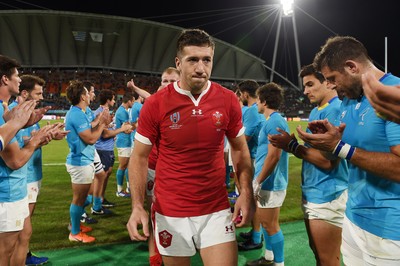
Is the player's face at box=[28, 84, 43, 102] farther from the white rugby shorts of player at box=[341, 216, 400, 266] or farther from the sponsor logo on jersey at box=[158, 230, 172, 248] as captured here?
the white rugby shorts of player at box=[341, 216, 400, 266]

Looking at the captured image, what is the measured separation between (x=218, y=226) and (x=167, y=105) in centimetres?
108

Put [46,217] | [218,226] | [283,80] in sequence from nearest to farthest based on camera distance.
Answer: [218,226]
[46,217]
[283,80]

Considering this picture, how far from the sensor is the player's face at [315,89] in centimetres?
347

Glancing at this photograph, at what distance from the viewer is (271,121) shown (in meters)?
4.03

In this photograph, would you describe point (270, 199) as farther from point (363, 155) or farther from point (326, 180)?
point (363, 155)

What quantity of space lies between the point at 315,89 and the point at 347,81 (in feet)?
4.08

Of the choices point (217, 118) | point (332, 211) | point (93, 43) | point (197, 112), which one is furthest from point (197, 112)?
point (93, 43)

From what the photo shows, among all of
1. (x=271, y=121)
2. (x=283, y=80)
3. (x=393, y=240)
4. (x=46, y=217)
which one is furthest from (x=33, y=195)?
(x=283, y=80)

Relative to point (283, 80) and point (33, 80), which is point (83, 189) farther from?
point (283, 80)

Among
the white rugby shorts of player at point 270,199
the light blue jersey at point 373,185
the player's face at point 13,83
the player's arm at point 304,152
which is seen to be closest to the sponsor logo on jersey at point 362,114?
the light blue jersey at point 373,185

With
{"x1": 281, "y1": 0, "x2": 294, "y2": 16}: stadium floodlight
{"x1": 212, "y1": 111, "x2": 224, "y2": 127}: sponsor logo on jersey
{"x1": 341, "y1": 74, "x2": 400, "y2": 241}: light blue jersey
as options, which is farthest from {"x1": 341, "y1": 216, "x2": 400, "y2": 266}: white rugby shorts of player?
{"x1": 281, "y1": 0, "x2": 294, "y2": 16}: stadium floodlight

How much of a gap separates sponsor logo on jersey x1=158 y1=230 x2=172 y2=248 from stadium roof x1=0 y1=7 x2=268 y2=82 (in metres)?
43.2

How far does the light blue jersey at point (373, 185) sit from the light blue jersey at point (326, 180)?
863 mm

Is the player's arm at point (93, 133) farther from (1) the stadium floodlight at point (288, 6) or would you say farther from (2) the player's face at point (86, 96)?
(1) the stadium floodlight at point (288, 6)
